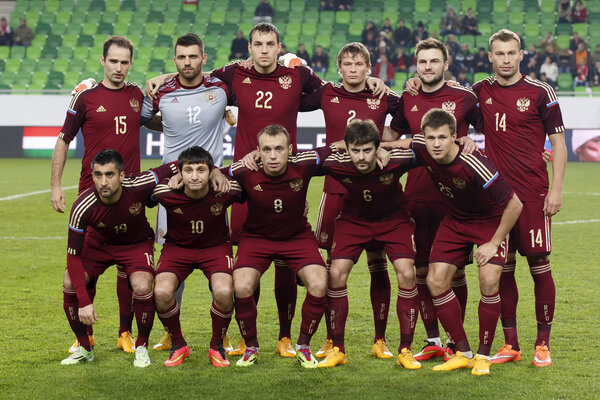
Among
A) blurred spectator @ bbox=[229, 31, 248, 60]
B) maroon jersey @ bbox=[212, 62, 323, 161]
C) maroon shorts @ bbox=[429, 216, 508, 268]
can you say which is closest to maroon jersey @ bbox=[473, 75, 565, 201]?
maroon shorts @ bbox=[429, 216, 508, 268]

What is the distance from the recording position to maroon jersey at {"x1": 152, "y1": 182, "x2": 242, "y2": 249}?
572 centimetres

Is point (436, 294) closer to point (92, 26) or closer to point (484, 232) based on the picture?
point (484, 232)

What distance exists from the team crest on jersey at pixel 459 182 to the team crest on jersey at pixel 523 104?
0.68 meters

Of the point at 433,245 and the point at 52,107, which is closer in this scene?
the point at 433,245

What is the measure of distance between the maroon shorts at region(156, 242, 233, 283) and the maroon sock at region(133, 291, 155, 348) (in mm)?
189

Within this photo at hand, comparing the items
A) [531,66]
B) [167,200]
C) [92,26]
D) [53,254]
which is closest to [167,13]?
[92,26]

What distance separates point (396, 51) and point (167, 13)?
25.3 ft

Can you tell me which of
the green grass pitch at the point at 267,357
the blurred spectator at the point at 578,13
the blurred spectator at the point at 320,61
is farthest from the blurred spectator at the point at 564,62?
the green grass pitch at the point at 267,357

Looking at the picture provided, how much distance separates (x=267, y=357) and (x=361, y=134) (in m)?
1.68

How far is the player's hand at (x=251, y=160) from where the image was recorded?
5.74m

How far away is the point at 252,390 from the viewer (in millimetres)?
5133

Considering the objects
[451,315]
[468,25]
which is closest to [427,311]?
[451,315]

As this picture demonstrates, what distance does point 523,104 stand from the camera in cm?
570

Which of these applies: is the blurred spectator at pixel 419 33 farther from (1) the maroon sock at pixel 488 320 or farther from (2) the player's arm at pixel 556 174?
(1) the maroon sock at pixel 488 320
